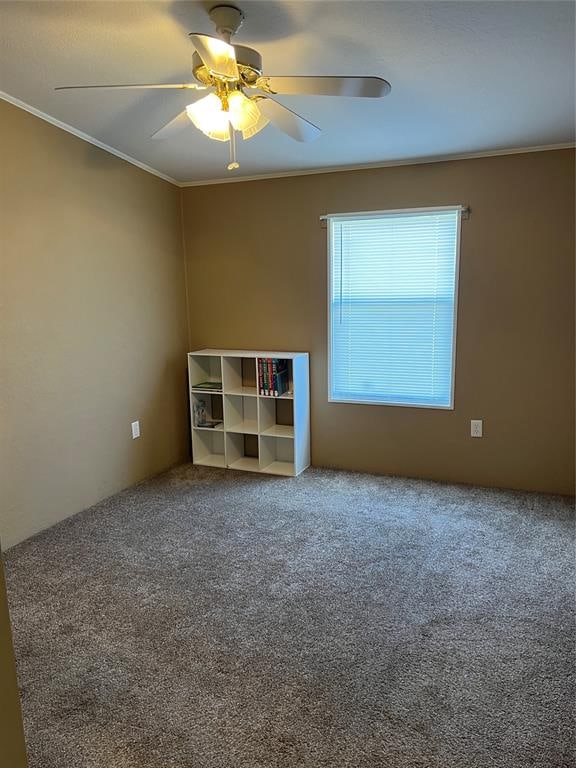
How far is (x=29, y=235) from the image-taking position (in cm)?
274

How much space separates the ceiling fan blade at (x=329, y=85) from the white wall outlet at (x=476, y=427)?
7.99ft

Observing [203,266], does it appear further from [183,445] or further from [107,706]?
[107,706]

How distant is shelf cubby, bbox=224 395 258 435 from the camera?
391 cm

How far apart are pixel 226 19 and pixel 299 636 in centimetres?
236

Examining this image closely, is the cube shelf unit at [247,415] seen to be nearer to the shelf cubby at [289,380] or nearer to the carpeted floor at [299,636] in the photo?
the shelf cubby at [289,380]

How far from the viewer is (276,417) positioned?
4055 millimetres

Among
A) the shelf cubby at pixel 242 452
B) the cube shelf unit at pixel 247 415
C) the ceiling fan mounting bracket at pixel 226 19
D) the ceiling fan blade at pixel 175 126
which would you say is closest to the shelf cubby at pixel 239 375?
the cube shelf unit at pixel 247 415

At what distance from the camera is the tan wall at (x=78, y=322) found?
2.69 metres

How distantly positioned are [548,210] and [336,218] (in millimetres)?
1429

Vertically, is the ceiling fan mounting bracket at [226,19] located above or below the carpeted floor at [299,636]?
above

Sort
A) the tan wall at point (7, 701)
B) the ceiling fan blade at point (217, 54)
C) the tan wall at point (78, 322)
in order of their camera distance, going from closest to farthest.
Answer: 1. the tan wall at point (7, 701)
2. the ceiling fan blade at point (217, 54)
3. the tan wall at point (78, 322)

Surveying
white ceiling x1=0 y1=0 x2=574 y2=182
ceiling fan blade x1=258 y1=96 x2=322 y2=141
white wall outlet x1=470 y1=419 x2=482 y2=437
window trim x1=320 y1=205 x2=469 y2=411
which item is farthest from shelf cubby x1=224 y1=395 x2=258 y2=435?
ceiling fan blade x1=258 y1=96 x2=322 y2=141

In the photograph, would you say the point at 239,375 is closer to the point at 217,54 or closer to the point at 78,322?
the point at 78,322

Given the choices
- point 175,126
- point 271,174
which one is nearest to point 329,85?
point 175,126
